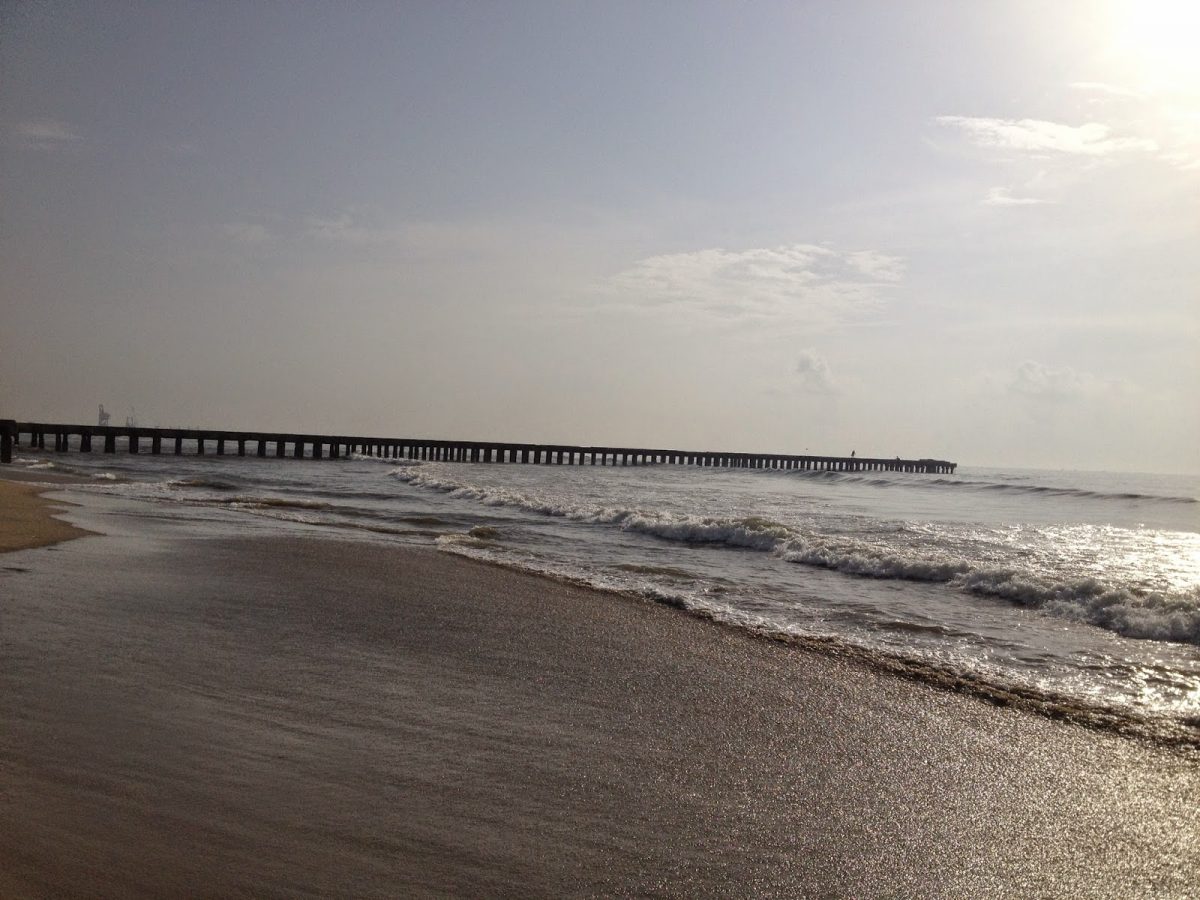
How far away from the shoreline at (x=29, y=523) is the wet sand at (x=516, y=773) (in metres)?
2.97

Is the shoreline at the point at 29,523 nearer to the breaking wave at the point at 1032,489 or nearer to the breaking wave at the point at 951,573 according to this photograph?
the breaking wave at the point at 951,573

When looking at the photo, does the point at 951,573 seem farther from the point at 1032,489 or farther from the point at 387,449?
the point at 387,449

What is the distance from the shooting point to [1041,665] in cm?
620

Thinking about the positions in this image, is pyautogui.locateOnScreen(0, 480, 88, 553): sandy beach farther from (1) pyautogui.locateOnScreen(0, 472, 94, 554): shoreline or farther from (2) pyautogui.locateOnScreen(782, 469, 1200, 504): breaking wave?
(2) pyautogui.locateOnScreen(782, 469, 1200, 504): breaking wave

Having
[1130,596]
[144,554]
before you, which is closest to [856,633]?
[1130,596]

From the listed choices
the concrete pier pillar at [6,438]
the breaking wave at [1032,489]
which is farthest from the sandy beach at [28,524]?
the breaking wave at [1032,489]

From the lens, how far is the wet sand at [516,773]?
249 cm

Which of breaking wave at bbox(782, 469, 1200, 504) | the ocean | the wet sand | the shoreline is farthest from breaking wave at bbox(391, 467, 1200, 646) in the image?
breaking wave at bbox(782, 469, 1200, 504)

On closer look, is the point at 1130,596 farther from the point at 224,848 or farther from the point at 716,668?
the point at 224,848

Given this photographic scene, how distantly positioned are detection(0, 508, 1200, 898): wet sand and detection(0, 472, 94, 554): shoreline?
2.97m

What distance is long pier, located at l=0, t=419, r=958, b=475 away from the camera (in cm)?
5353

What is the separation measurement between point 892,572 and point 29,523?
9.69 metres

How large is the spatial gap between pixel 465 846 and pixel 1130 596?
26.1ft

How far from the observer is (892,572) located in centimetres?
1085
